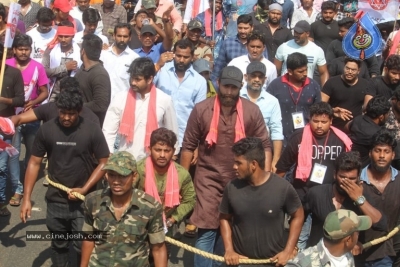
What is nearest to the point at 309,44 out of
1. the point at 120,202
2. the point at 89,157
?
the point at 89,157

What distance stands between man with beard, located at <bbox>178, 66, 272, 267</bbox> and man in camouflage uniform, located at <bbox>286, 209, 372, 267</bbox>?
1618 millimetres

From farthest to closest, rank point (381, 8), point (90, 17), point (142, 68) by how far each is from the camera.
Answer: point (381, 8) → point (90, 17) → point (142, 68)

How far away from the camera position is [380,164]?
17.7 ft

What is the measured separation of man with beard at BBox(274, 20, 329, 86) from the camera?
8.77m

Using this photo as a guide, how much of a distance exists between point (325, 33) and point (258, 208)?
6312 millimetres

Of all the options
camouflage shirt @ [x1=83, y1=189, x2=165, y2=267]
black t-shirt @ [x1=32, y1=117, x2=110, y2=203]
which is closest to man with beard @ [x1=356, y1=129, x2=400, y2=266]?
camouflage shirt @ [x1=83, y1=189, x2=165, y2=267]

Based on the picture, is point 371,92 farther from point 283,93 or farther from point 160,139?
point 160,139

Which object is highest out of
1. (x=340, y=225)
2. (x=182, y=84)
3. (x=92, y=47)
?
(x=92, y=47)

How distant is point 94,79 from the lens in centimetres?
689

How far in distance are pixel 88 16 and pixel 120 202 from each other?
5.34 m

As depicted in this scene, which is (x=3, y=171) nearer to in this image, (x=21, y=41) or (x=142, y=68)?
(x=21, y=41)

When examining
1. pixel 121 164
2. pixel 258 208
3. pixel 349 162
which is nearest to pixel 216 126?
pixel 258 208

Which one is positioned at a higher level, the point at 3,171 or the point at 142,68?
the point at 142,68

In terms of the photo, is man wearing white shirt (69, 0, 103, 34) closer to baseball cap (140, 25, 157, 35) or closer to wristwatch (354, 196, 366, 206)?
baseball cap (140, 25, 157, 35)
